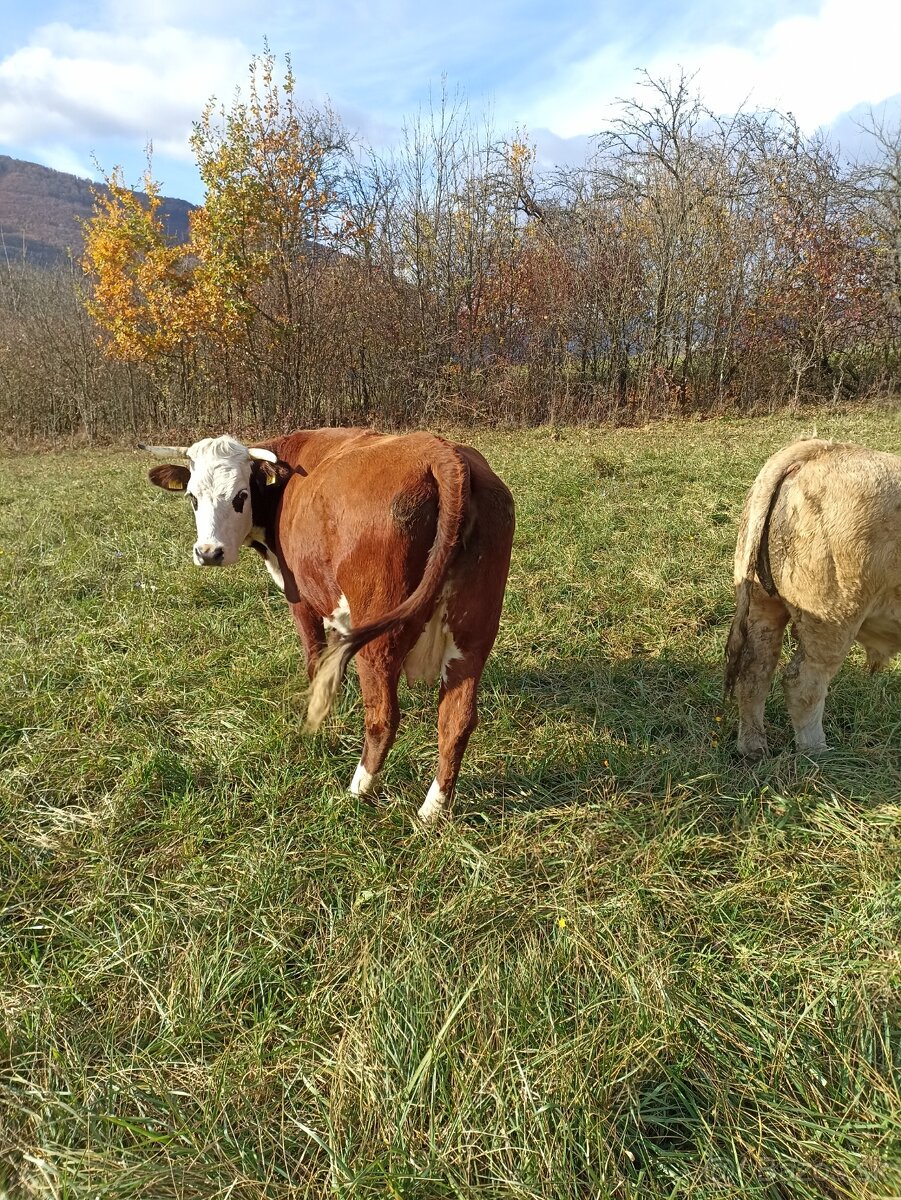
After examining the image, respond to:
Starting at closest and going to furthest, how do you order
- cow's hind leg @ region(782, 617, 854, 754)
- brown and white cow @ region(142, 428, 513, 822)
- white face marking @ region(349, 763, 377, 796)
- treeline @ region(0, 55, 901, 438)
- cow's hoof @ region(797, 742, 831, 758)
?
1. brown and white cow @ region(142, 428, 513, 822)
2. white face marking @ region(349, 763, 377, 796)
3. cow's hind leg @ region(782, 617, 854, 754)
4. cow's hoof @ region(797, 742, 831, 758)
5. treeline @ region(0, 55, 901, 438)

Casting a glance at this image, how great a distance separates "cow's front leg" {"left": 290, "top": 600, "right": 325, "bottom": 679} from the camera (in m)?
3.54

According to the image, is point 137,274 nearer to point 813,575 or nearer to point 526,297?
point 526,297

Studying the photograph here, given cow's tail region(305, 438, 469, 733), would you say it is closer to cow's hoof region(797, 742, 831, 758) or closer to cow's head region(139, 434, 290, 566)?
cow's head region(139, 434, 290, 566)

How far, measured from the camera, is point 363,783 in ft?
9.58

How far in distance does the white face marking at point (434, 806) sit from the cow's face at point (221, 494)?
1624 mm

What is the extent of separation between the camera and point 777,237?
16.5 m

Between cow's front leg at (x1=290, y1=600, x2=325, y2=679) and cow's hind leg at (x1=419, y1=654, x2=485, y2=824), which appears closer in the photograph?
cow's hind leg at (x1=419, y1=654, x2=485, y2=824)

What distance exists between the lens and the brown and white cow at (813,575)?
2861 millimetres

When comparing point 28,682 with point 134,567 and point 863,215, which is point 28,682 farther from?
point 863,215

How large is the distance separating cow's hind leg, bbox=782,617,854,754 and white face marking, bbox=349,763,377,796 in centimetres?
207

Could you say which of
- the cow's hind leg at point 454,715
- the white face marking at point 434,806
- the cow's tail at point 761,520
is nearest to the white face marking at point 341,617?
the cow's hind leg at point 454,715

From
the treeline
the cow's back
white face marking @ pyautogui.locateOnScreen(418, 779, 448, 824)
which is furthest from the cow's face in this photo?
the treeline

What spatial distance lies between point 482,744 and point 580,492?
17.6ft

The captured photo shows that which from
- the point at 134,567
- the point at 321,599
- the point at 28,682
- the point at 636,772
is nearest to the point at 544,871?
the point at 636,772
